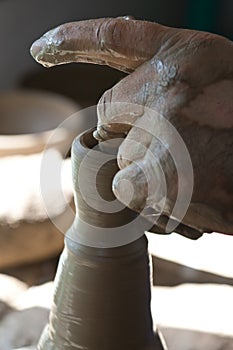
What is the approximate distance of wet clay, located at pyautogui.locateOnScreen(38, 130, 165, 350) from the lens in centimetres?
55

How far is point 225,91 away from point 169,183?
0.07 m

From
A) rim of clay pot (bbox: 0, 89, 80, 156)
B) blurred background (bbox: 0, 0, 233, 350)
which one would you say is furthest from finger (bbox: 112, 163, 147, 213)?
rim of clay pot (bbox: 0, 89, 80, 156)

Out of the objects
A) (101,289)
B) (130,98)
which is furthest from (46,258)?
(130,98)

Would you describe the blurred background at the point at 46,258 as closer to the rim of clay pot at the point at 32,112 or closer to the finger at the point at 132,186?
the rim of clay pot at the point at 32,112

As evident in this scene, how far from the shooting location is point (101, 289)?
1.83 ft

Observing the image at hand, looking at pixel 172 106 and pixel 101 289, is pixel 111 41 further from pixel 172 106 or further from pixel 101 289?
pixel 101 289

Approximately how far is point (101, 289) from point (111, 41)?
0.21 metres

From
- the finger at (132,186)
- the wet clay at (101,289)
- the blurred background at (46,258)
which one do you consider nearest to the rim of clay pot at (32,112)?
the blurred background at (46,258)

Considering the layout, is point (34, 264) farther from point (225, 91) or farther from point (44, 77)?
point (44, 77)

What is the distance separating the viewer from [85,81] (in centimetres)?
209

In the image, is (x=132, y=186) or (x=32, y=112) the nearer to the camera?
(x=132, y=186)

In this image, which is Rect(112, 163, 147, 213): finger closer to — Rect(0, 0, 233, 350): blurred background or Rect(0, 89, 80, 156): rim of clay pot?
Rect(0, 0, 233, 350): blurred background

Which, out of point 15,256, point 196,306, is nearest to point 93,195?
point 196,306

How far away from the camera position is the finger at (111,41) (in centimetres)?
46
